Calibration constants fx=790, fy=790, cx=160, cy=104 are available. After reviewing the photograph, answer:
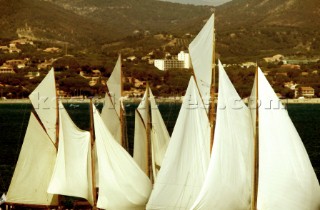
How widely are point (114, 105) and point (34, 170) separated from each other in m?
4.07

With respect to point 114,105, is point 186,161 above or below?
below

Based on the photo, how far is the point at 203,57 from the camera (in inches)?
947

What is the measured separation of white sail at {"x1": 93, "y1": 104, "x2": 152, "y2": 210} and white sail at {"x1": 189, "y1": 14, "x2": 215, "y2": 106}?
3922 mm

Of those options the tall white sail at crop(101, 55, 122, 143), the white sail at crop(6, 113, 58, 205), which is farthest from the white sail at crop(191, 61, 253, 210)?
the tall white sail at crop(101, 55, 122, 143)

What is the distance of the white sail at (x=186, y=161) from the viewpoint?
2417 cm

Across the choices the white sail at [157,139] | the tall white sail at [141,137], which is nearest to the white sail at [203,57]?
the tall white sail at [141,137]

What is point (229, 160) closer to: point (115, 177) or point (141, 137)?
point (115, 177)

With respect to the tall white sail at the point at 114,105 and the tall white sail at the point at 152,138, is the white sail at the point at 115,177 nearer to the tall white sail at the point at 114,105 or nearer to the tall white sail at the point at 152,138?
the tall white sail at the point at 152,138

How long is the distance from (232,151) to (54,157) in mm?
9143

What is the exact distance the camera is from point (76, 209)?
1119 inches

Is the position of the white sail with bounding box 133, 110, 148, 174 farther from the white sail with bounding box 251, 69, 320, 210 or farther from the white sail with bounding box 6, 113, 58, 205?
the white sail with bounding box 251, 69, 320, 210

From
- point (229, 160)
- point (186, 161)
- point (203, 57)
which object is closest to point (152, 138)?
point (186, 161)

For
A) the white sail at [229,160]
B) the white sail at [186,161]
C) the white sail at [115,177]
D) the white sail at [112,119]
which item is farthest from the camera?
the white sail at [112,119]

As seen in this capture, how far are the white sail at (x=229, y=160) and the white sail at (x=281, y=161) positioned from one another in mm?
636
